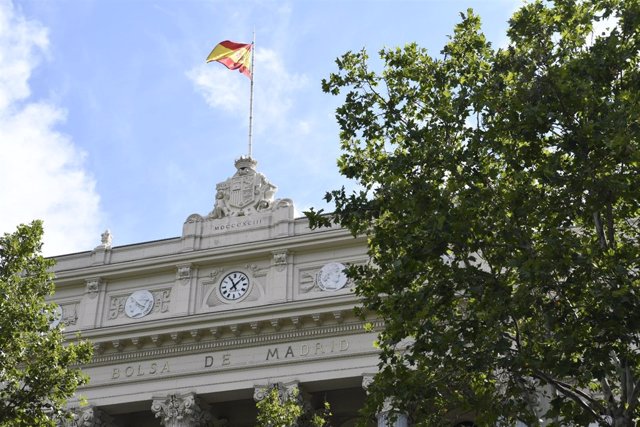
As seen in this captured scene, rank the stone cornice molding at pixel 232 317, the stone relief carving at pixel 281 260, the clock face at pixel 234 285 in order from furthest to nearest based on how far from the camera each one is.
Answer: the clock face at pixel 234 285 < the stone relief carving at pixel 281 260 < the stone cornice molding at pixel 232 317

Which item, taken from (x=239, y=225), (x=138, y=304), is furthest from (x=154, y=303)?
(x=239, y=225)

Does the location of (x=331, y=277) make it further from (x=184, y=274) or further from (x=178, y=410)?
(x=178, y=410)

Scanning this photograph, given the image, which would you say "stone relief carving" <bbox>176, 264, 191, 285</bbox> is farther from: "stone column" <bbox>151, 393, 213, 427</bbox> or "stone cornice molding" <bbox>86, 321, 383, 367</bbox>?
"stone column" <bbox>151, 393, 213, 427</bbox>

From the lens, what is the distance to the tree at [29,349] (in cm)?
3033

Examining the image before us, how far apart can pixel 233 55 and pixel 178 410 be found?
17164mm

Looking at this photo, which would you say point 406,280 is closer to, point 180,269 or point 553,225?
point 553,225

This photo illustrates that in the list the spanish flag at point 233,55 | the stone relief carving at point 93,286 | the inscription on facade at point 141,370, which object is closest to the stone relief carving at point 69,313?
the stone relief carving at point 93,286

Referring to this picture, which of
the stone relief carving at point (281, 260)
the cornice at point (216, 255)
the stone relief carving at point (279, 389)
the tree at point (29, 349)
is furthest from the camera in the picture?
the stone relief carving at point (281, 260)

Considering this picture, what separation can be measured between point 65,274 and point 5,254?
1492 cm

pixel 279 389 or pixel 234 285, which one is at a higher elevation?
pixel 234 285

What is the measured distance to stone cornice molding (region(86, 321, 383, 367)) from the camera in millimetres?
42500

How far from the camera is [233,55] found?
5216 cm

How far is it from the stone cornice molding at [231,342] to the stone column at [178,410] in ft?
5.81

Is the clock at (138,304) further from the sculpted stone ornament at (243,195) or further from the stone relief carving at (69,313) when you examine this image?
the sculpted stone ornament at (243,195)
